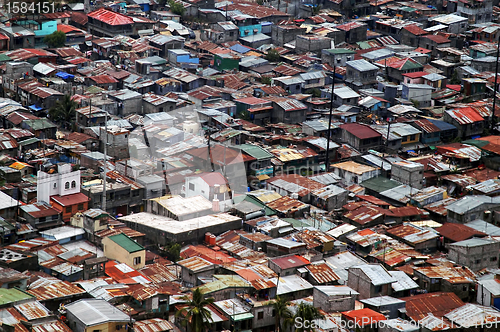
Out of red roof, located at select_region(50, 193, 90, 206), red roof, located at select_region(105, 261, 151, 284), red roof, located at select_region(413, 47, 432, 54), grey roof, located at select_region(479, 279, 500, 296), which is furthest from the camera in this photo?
red roof, located at select_region(413, 47, 432, 54)

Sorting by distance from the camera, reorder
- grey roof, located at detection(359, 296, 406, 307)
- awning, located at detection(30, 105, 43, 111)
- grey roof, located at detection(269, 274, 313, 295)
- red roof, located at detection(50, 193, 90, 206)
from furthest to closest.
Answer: awning, located at detection(30, 105, 43, 111) < red roof, located at detection(50, 193, 90, 206) < grey roof, located at detection(269, 274, 313, 295) < grey roof, located at detection(359, 296, 406, 307)

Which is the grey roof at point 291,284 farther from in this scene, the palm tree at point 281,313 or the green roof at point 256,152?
the green roof at point 256,152

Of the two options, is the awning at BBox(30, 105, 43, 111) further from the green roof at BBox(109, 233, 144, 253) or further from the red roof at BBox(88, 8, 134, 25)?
the green roof at BBox(109, 233, 144, 253)

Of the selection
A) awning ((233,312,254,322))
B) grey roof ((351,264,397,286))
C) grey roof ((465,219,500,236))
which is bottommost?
grey roof ((465,219,500,236))

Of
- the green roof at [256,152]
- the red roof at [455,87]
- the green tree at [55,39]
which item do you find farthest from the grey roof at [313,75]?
the green tree at [55,39]

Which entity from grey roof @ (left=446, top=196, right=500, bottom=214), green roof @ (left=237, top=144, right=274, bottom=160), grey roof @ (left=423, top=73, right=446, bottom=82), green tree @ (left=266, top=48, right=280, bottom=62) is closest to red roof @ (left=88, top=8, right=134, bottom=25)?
green tree @ (left=266, top=48, right=280, bottom=62)

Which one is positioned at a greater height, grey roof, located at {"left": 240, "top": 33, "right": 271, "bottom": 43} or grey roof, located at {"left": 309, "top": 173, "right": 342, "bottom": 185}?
grey roof, located at {"left": 240, "top": 33, "right": 271, "bottom": 43}

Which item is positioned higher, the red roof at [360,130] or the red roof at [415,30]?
the red roof at [415,30]
